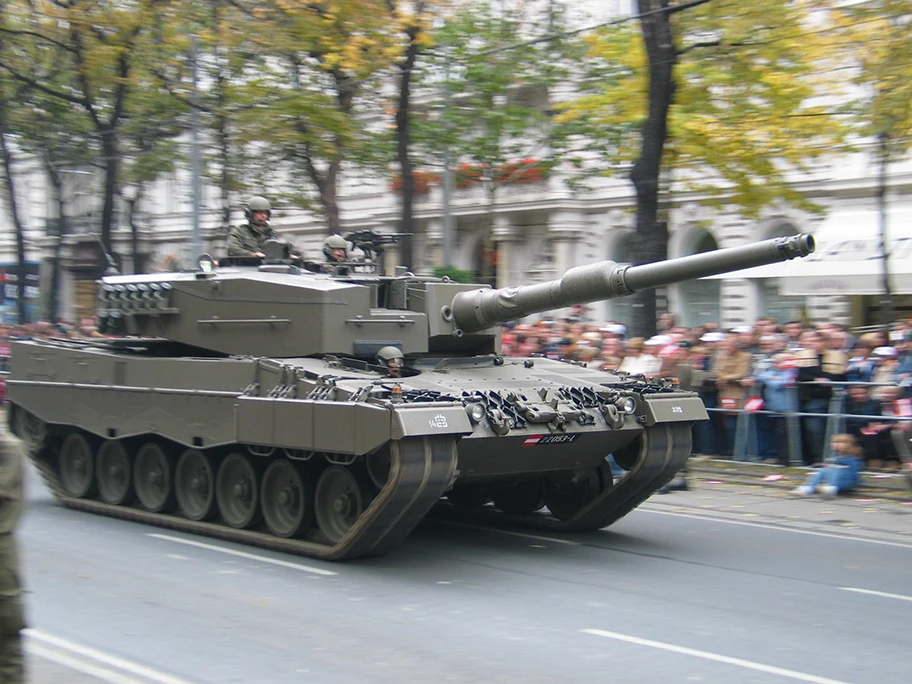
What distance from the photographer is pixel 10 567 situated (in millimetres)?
5457

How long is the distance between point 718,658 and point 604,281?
3.58 m

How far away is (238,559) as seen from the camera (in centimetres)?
1062

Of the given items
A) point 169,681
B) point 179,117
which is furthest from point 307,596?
point 179,117

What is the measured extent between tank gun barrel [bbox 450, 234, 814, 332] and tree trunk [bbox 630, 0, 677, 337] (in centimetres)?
594

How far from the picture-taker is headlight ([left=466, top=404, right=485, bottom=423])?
10.1m

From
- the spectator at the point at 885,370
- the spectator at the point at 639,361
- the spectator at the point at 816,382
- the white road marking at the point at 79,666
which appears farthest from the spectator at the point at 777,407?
the white road marking at the point at 79,666

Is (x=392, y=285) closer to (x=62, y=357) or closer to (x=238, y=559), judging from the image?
(x=238, y=559)

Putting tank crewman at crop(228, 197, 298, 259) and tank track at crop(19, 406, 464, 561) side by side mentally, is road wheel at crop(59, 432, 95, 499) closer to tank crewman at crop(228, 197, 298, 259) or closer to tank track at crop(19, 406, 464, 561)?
tank crewman at crop(228, 197, 298, 259)

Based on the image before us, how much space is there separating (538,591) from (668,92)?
30.2ft

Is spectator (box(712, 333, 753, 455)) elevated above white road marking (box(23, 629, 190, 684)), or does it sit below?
above

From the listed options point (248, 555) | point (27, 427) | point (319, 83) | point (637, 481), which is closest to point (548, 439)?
point (637, 481)

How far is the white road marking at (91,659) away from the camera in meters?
6.83

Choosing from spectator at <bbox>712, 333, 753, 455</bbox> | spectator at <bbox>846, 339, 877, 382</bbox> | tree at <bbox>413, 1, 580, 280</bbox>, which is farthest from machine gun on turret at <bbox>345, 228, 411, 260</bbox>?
tree at <bbox>413, 1, 580, 280</bbox>

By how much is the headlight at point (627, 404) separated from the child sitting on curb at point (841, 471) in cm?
368
